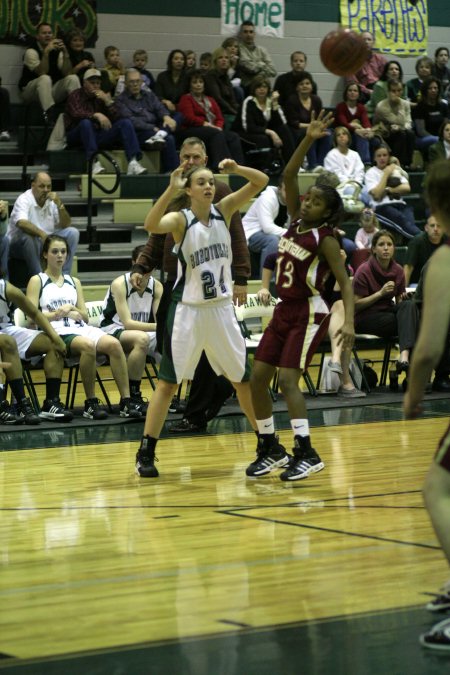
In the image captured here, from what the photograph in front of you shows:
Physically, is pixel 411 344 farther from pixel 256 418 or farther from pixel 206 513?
pixel 206 513

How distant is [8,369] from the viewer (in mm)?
9289

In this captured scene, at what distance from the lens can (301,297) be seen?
7090mm

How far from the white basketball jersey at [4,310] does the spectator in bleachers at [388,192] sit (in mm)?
6478

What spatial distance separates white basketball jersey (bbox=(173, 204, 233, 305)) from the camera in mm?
7230

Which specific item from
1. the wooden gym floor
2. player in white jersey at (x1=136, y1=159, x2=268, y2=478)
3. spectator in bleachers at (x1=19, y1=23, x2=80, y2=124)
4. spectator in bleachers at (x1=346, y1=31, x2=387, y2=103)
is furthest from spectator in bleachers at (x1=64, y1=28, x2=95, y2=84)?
player in white jersey at (x1=136, y1=159, x2=268, y2=478)

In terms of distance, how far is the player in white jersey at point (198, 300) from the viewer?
721 cm

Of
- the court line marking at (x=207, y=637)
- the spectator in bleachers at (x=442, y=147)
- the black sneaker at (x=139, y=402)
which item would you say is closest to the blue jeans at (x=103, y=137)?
the spectator in bleachers at (x=442, y=147)

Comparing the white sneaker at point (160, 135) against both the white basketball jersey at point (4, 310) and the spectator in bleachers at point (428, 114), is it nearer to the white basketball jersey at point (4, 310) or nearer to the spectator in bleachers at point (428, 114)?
the spectator in bleachers at point (428, 114)

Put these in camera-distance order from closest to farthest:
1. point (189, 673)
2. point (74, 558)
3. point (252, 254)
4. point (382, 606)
Answer: point (189, 673) → point (382, 606) → point (74, 558) → point (252, 254)

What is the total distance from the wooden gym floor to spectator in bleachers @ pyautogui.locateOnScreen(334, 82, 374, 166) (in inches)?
339

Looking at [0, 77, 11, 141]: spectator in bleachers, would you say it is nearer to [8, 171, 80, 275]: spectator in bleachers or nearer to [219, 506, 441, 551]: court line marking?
[8, 171, 80, 275]: spectator in bleachers

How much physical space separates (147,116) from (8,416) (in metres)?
6.41

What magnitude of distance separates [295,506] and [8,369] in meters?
3.57

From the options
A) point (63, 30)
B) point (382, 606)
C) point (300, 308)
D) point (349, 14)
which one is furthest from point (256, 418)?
point (349, 14)
